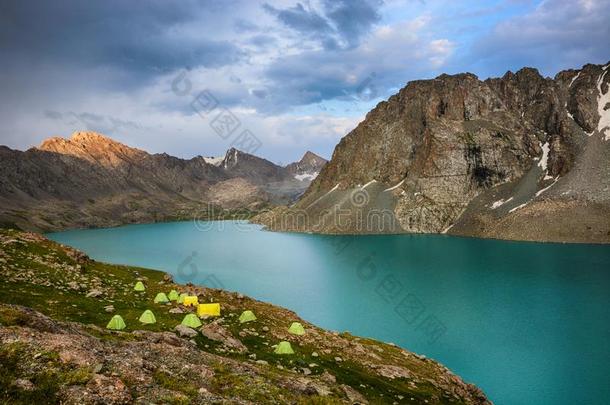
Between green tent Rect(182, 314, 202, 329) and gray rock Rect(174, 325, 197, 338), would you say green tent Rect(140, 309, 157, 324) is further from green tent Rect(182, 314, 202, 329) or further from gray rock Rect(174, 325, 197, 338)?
gray rock Rect(174, 325, 197, 338)

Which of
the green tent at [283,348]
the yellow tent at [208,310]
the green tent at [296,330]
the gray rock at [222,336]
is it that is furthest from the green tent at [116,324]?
the green tent at [296,330]

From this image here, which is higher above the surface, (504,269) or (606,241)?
(606,241)

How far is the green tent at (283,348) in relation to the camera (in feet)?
116

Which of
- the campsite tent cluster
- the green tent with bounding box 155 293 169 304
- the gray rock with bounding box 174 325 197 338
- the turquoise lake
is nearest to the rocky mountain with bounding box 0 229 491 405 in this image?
the gray rock with bounding box 174 325 197 338

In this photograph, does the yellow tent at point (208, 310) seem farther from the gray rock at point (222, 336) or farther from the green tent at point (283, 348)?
the green tent at point (283, 348)

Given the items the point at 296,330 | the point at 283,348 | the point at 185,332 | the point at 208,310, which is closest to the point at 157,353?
the point at 185,332

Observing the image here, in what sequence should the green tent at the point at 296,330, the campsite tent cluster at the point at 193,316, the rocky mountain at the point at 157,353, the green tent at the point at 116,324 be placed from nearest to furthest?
the rocky mountain at the point at 157,353, the green tent at the point at 116,324, the campsite tent cluster at the point at 193,316, the green tent at the point at 296,330

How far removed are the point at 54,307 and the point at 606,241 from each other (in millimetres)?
197853

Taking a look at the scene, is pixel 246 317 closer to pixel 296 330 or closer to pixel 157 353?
pixel 296 330

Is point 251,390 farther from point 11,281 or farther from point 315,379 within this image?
point 11,281

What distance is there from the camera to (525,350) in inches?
2391

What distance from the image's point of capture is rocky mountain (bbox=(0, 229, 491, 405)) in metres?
16.6

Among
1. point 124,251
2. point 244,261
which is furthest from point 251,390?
point 124,251

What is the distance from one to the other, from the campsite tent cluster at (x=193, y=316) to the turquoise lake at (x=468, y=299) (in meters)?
28.1
